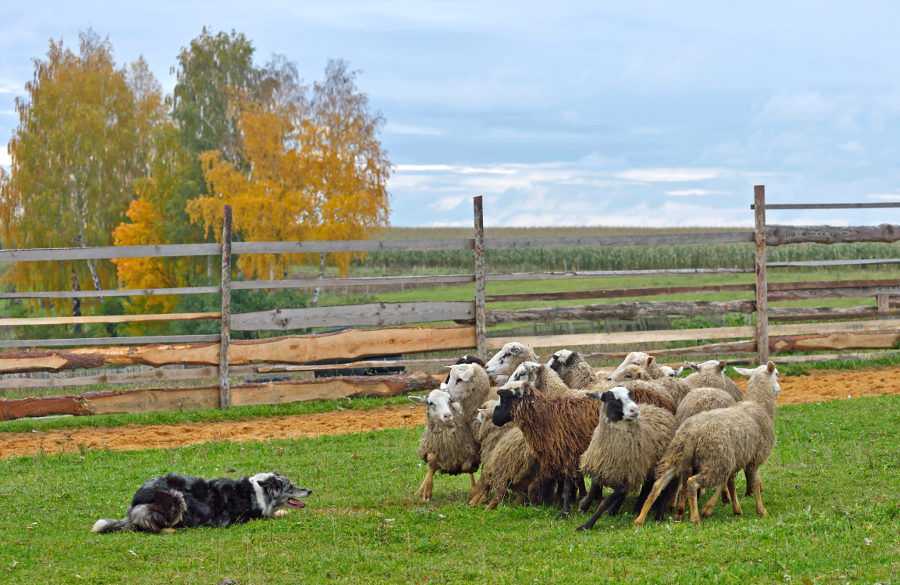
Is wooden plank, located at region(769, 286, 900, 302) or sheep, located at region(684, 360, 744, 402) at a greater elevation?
wooden plank, located at region(769, 286, 900, 302)

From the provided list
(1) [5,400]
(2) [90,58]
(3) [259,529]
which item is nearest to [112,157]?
(2) [90,58]

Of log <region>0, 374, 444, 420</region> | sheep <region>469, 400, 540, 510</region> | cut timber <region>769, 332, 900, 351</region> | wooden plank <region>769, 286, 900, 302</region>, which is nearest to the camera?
sheep <region>469, 400, 540, 510</region>

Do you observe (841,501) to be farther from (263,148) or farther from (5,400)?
(263,148)

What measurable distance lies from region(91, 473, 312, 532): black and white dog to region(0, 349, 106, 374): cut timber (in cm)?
631

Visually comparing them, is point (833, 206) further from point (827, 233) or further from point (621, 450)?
point (621, 450)

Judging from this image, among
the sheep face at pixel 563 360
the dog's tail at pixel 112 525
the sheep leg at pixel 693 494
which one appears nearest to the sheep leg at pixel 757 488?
the sheep leg at pixel 693 494

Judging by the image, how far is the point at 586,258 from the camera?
55812 mm

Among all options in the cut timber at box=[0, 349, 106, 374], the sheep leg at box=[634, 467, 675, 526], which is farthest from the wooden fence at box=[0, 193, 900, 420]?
the sheep leg at box=[634, 467, 675, 526]

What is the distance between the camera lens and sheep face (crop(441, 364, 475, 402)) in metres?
7.73

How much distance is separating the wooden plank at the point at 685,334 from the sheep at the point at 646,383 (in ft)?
15.2

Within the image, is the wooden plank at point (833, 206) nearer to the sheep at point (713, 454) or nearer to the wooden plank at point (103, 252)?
the sheep at point (713, 454)

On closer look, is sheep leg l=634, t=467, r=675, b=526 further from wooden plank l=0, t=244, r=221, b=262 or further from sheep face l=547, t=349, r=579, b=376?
wooden plank l=0, t=244, r=221, b=262

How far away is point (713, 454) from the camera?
6.02m

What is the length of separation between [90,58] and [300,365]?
35277mm
